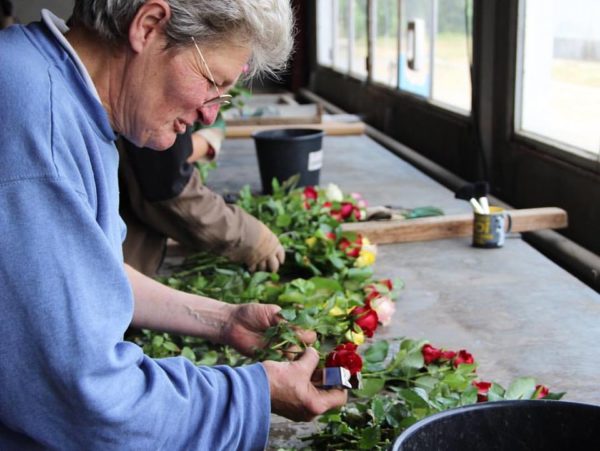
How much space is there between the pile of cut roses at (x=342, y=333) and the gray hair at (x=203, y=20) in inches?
29.0

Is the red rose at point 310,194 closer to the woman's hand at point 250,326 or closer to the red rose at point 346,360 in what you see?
the woman's hand at point 250,326

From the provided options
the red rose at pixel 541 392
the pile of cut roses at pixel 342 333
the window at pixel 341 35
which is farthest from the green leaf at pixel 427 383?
the window at pixel 341 35

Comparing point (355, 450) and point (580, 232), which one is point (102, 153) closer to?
point (355, 450)

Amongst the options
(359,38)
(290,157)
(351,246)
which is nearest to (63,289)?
(351,246)

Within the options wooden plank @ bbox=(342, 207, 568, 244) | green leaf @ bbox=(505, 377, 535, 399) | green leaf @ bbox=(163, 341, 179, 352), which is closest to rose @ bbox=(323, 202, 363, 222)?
wooden plank @ bbox=(342, 207, 568, 244)

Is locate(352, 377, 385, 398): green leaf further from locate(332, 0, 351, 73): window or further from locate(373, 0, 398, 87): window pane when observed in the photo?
locate(332, 0, 351, 73): window

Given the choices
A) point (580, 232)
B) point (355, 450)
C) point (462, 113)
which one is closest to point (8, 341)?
point (355, 450)

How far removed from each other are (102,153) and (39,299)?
320 millimetres

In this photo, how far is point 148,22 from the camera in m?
1.33

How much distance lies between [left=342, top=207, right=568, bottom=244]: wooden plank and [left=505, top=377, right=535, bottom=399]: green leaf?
150 centimetres

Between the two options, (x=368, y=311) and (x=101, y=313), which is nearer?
(x=101, y=313)

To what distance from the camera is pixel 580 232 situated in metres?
3.64

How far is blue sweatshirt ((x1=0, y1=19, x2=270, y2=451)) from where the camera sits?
1.16 m

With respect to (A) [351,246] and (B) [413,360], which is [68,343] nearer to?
(B) [413,360]
